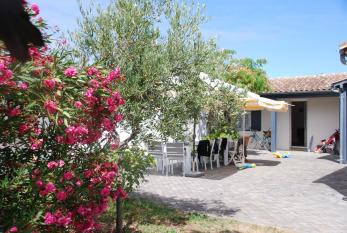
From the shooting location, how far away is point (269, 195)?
902 centimetres

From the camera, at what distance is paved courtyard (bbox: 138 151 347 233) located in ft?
22.7

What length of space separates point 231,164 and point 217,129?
1418 mm

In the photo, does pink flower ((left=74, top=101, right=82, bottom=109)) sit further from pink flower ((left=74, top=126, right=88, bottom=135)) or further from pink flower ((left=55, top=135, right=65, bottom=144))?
pink flower ((left=55, top=135, right=65, bottom=144))

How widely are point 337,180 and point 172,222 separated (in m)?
6.39

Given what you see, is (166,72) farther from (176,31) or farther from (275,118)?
(275,118)

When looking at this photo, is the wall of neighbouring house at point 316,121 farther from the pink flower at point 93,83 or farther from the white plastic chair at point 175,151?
the pink flower at point 93,83

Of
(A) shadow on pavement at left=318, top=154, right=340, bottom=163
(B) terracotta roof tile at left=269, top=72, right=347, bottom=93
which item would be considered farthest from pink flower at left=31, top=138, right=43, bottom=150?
(B) terracotta roof tile at left=269, top=72, right=347, bottom=93

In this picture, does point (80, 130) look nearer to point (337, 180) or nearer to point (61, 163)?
point (61, 163)

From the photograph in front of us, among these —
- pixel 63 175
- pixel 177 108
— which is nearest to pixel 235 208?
pixel 177 108

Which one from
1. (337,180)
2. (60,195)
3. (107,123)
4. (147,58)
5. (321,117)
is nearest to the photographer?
(60,195)

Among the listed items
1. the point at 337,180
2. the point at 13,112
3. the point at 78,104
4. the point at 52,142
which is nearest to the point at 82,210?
the point at 52,142

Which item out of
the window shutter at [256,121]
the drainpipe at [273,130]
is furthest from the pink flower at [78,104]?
the window shutter at [256,121]

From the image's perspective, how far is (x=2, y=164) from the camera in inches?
145

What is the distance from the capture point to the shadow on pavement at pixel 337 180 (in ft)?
31.9
